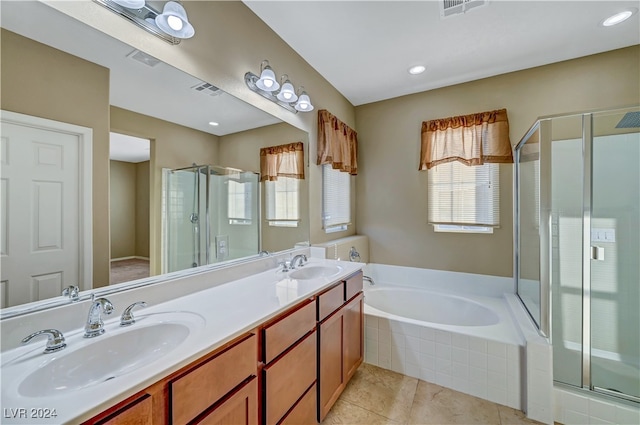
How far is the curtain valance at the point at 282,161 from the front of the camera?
6.30ft

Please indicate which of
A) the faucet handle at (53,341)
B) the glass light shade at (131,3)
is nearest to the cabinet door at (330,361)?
the faucet handle at (53,341)

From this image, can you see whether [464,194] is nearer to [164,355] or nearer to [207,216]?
[207,216]

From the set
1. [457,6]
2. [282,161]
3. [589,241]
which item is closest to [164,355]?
[282,161]

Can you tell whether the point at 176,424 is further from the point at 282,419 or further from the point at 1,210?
the point at 1,210

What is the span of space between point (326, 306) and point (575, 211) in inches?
79.9

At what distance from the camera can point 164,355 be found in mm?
777

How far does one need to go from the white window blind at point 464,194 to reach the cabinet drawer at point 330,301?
167 centimetres

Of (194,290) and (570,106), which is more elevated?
(570,106)

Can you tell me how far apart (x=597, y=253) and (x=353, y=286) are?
75.4 inches

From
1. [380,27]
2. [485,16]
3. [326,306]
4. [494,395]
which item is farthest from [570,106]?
[326,306]

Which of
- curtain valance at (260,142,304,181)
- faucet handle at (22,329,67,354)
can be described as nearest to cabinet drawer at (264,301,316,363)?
faucet handle at (22,329,67,354)

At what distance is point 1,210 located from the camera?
780 millimetres

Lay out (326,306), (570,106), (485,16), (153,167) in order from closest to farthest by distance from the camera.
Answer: (153,167) < (326,306) < (485,16) < (570,106)

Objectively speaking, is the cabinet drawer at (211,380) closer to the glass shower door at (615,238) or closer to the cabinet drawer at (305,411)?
the cabinet drawer at (305,411)
